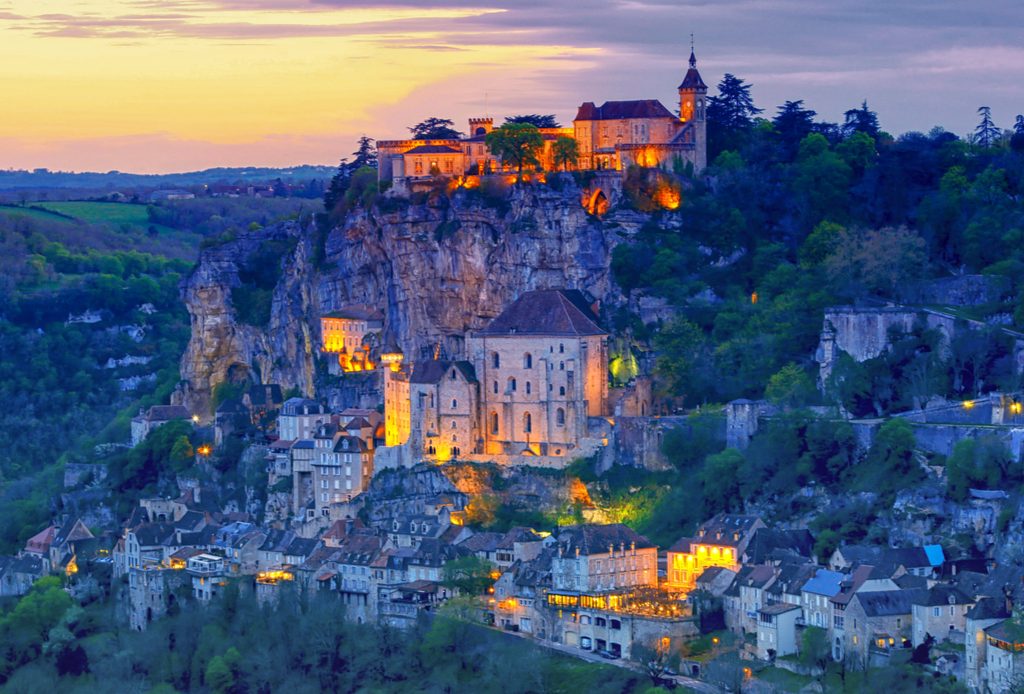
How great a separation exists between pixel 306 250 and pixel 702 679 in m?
40.7

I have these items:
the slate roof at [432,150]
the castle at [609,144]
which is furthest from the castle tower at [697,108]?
the slate roof at [432,150]

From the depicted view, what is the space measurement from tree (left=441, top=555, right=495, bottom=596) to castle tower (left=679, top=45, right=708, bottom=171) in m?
26.9

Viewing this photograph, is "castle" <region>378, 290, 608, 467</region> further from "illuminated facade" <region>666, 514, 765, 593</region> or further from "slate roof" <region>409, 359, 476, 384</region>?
"illuminated facade" <region>666, 514, 765, 593</region>

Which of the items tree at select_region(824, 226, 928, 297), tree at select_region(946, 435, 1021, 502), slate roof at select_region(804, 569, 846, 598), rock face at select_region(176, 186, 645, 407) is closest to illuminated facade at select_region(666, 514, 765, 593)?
slate roof at select_region(804, 569, 846, 598)

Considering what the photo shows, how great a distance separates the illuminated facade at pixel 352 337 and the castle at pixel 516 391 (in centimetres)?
926

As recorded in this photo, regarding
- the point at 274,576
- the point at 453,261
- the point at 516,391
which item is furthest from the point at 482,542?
the point at 453,261

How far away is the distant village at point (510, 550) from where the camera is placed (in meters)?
73.2

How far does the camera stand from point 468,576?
85.0m

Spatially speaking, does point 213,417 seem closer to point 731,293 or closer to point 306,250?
point 306,250

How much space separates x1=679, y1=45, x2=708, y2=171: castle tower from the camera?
107 m

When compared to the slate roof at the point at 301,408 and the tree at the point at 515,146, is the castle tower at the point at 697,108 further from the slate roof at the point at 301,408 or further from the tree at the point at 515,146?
the slate roof at the point at 301,408

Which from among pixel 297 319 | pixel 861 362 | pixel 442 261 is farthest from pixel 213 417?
pixel 861 362

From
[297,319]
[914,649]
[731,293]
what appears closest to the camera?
[914,649]

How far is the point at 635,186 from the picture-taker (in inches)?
4082
